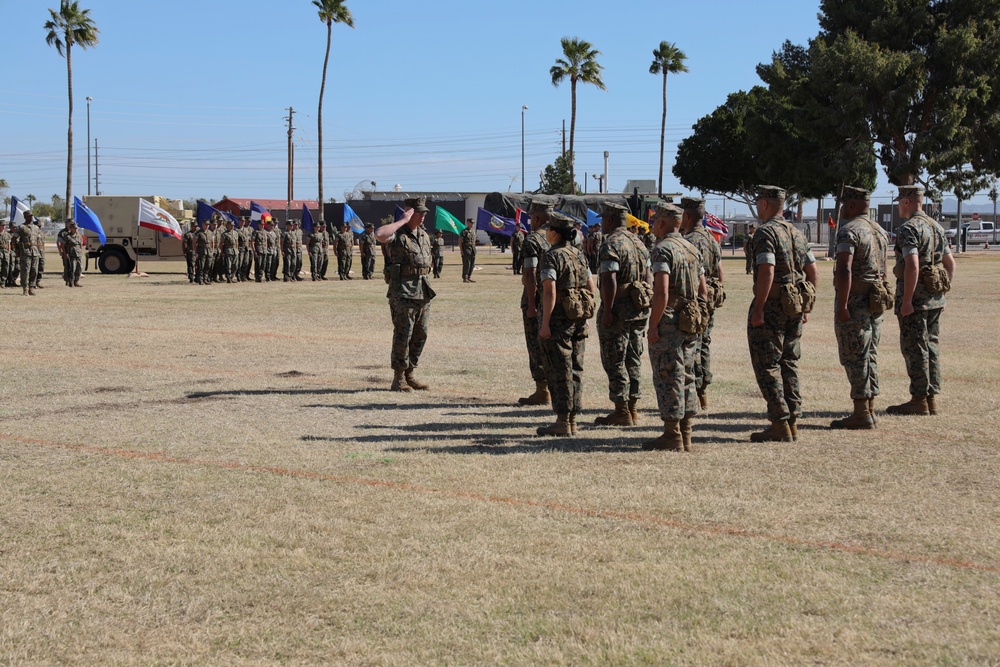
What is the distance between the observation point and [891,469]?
24.1 feet

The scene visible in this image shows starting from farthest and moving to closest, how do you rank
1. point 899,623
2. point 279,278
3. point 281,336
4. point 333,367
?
point 279,278 < point 281,336 < point 333,367 < point 899,623

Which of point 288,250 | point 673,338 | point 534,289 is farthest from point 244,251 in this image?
point 673,338

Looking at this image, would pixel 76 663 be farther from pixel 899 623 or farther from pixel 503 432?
pixel 503 432

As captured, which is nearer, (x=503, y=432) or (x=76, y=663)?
(x=76, y=663)

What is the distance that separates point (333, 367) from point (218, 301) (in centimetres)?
1140

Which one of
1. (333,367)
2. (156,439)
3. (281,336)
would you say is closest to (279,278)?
(281,336)

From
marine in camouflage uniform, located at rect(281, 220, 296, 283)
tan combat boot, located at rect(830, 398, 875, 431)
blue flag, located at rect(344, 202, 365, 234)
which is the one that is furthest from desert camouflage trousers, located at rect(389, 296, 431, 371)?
blue flag, located at rect(344, 202, 365, 234)

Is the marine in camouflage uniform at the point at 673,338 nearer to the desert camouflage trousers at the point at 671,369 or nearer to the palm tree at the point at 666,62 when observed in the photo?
the desert camouflage trousers at the point at 671,369

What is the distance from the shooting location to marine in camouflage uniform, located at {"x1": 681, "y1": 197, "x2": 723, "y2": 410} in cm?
868

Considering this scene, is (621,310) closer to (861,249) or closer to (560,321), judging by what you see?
(560,321)

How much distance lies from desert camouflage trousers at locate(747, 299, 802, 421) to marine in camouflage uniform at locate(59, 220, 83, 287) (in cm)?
2275

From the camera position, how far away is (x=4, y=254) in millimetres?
27812

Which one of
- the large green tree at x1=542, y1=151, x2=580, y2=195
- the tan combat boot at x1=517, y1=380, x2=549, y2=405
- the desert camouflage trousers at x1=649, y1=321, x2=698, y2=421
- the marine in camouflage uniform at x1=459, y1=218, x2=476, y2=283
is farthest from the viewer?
the large green tree at x1=542, y1=151, x2=580, y2=195

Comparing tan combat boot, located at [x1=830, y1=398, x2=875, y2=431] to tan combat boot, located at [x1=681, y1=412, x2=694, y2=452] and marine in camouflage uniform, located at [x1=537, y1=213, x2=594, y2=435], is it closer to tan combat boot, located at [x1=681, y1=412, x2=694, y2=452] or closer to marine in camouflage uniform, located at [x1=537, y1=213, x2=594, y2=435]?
tan combat boot, located at [x1=681, y1=412, x2=694, y2=452]
